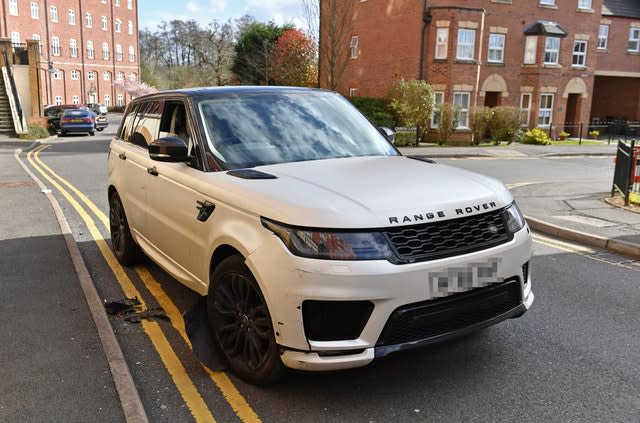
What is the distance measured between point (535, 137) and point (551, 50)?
21.1 ft

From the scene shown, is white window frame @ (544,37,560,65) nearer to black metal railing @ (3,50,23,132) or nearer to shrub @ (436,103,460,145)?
shrub @ (436,103,460,145)

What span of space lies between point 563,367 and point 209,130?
3.08 meters

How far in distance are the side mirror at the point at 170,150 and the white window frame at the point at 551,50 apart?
31.6m

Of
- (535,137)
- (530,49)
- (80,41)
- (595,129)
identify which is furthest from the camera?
(80,41)

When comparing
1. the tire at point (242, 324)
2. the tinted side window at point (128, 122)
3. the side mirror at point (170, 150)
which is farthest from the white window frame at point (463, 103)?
the tire at point (242, 324)

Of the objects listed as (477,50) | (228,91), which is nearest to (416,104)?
(477,50)

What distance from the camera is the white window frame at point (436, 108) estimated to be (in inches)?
1070

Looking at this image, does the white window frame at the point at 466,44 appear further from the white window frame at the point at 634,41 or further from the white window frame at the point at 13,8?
the white window frame at the point at 13,8

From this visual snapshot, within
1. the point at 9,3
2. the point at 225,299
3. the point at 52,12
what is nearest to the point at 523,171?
the point at 225,299

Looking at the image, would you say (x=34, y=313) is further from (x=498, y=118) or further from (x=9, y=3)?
(x=9, y=3)

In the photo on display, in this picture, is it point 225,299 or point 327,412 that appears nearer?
point 327,412

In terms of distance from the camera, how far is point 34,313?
4871mm

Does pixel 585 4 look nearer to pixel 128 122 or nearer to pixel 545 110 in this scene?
pixel 545 110

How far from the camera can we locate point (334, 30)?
26.6 metres
